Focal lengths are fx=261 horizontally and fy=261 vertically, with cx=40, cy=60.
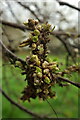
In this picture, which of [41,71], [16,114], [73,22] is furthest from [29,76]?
[16,114]

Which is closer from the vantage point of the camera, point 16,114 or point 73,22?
point 73,22

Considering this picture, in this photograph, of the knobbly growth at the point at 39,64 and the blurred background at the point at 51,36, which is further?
the blurred background at the point at 51,36

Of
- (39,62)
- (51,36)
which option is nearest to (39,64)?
(39,62)

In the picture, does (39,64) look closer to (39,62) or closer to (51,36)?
(39,62)

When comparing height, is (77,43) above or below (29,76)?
above

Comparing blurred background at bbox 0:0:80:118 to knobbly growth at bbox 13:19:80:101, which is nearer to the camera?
knobbly growth at bbox 13:19:80:101

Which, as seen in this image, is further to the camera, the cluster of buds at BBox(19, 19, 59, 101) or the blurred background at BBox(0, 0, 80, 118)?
the blurred background at BBox(0, 0, 80, 118)

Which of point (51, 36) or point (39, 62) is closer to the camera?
point (39, 62)

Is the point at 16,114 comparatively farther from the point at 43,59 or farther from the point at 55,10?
the point at 43,59
